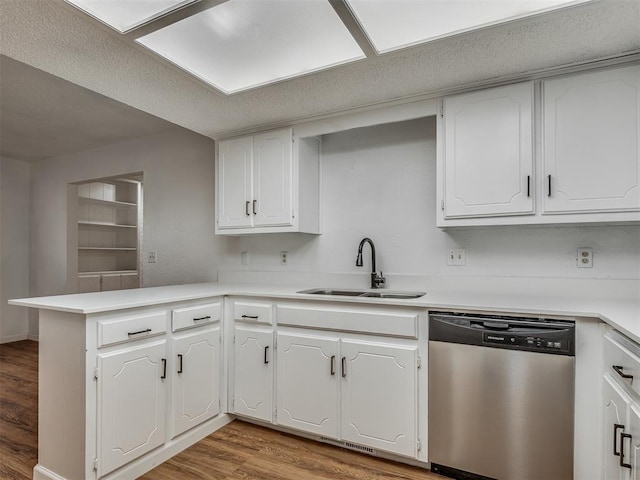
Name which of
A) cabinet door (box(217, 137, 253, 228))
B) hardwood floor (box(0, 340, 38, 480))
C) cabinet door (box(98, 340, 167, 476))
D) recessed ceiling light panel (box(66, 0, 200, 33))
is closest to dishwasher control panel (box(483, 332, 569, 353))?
cabinet door (box(98, 340, 167, 476))

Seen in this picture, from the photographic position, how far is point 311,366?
225cm

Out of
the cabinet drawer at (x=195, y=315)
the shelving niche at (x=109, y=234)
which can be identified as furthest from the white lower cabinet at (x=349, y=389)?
the shelving niche at (x=109, y=234)

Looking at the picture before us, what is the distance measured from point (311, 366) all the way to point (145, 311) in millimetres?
1012

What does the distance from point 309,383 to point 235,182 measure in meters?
1.63

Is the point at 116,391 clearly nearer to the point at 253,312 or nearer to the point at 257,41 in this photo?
the point at 253,312

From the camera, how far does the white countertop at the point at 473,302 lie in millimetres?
1618

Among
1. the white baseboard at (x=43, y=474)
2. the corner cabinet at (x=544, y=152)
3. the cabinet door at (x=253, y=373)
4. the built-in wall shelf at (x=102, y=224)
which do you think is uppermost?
the corner cabinet at (x=544, y=152)

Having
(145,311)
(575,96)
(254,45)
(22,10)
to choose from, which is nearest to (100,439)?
(145,311)

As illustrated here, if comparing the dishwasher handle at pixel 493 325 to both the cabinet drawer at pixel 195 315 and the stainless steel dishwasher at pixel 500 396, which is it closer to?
the stainless steel dishwasher at pixel 500 396

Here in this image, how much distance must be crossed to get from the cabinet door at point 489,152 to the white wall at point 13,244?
5523 millimetres

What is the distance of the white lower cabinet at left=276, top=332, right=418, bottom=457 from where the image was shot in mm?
2010

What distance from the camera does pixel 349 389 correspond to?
84.5 inches

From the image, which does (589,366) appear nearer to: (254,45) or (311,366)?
(311,366)

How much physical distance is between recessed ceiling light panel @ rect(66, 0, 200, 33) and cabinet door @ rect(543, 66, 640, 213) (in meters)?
1.85
